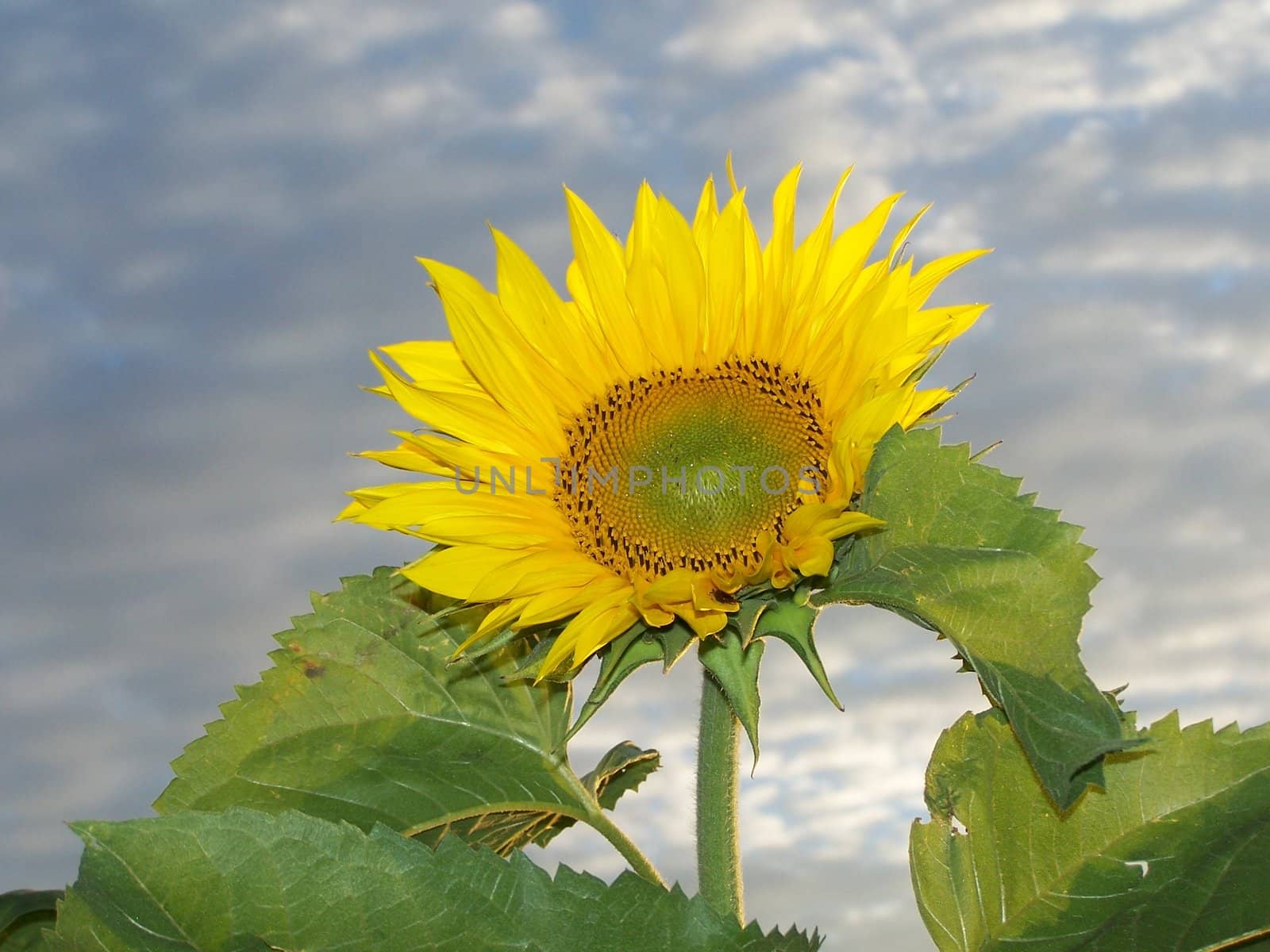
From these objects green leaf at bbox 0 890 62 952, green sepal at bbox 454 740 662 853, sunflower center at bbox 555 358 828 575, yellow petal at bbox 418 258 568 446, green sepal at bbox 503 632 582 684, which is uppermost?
yellow petal at bbox 418 258 568 446

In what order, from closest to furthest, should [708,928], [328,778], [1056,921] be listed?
[708,928], [1056,921], [328,778]

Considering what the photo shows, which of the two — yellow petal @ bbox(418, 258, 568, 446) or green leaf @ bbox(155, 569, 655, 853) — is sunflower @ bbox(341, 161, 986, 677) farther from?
green leaf @ bbox(155, 569, 655, 853)

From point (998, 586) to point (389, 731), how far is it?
3.85 ft

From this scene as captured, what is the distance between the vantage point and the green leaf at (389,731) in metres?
2.41

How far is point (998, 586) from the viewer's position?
1.99 metres

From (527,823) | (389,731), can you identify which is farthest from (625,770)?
(389,731)

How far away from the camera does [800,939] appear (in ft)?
6.07

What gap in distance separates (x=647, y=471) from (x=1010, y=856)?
99 cm

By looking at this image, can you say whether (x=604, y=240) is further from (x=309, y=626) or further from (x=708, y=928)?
(x=708, y=928)

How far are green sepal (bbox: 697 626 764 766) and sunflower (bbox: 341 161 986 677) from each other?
0.09m

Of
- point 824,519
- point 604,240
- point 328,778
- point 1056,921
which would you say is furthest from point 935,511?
point 328,778

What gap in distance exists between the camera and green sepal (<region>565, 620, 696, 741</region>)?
217 cm

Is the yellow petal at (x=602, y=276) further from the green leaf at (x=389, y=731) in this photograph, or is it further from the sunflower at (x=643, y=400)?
the green leaf at (x=389, y=731)

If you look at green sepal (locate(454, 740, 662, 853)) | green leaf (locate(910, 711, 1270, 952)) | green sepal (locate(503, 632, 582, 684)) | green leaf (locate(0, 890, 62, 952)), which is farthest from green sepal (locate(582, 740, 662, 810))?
green leaf (locate(0, 890, 62, 952))
